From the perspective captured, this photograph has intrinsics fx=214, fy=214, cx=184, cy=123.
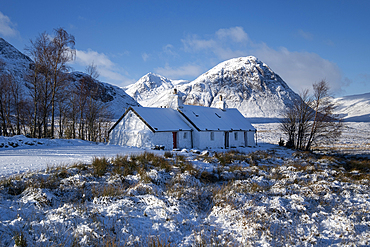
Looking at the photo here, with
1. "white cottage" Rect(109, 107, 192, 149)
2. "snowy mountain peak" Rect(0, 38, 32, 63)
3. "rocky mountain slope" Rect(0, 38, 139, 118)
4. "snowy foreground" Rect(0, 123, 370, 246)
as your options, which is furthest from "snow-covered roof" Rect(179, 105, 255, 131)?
"snowy mountain peak" Rect(0, 38, 32, 63)

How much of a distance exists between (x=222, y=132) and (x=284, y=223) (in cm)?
2463

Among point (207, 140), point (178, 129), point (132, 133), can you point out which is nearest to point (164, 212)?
point (132, 133)

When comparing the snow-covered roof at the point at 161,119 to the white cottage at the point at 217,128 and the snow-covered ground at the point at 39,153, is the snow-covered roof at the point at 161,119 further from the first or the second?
the snow-covered ground at the point at 39,153

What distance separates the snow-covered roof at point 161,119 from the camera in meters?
23.9

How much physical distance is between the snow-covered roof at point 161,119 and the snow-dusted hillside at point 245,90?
104 metres

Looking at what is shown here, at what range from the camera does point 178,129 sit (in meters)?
25.3

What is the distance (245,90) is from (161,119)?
141 meters

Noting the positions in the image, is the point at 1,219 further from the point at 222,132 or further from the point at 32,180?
the point at 222,132

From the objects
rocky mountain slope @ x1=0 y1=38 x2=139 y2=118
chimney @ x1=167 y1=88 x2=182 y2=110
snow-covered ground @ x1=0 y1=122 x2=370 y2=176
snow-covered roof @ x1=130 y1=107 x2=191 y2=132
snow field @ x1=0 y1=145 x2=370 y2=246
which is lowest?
snow field @ x1=0 y1=145 x2=370 y2=246

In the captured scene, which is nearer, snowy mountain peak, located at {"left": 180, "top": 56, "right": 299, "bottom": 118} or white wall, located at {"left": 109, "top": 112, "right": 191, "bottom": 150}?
white wall, located at {"left": 109, "top": 112, "right": 191, "bottom": 150}

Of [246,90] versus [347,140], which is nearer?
[347,140]

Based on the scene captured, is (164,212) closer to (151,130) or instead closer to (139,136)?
(151,130)

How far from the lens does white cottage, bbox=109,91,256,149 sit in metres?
23.6

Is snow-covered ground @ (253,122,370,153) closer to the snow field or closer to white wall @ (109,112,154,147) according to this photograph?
the snow field
